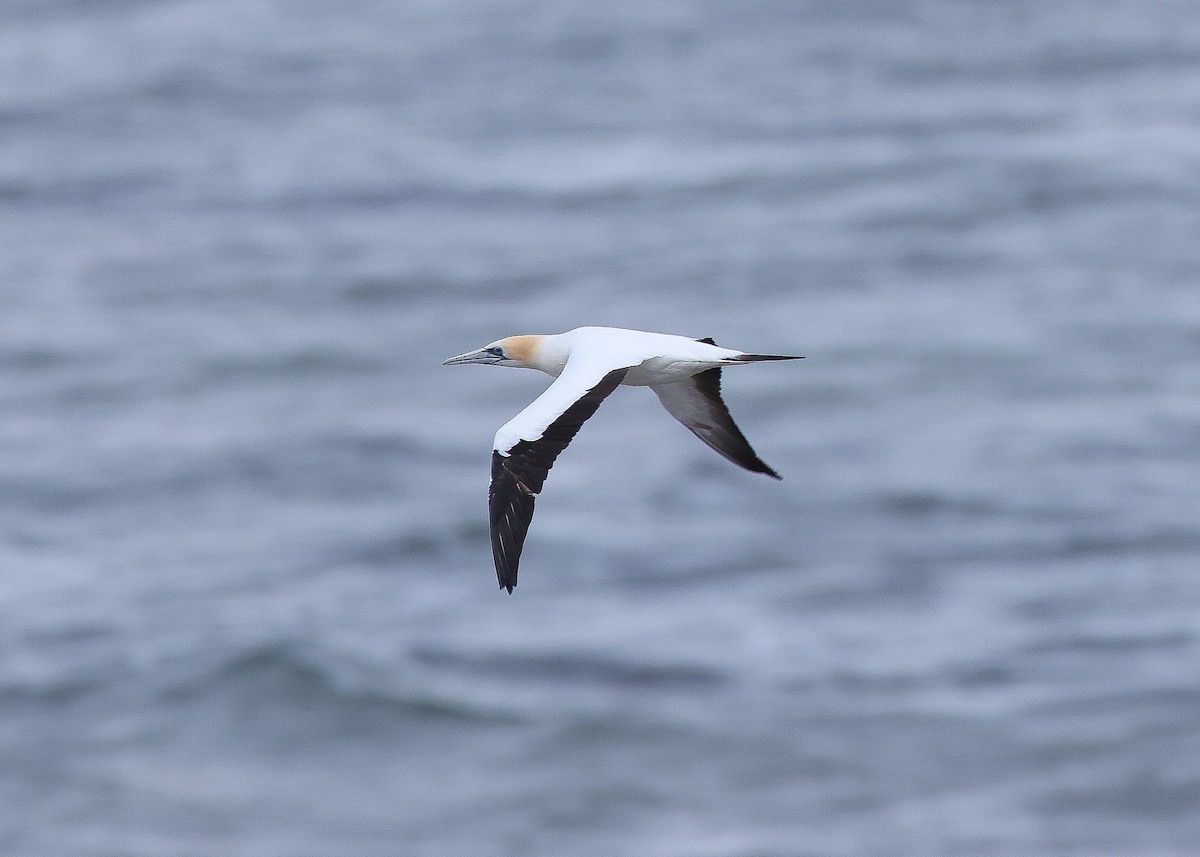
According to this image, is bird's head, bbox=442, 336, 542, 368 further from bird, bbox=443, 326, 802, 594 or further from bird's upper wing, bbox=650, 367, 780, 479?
bird's upper wing, bbox=650, 367, 780, 479

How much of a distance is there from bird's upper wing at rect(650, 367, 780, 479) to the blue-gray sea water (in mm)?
19697

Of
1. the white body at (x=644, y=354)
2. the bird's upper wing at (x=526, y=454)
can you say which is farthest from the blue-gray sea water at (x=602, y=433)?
the bird's upper wing at (x=526, y=454)

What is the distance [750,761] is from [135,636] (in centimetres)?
1175

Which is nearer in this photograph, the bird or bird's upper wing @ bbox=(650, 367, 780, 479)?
the bird

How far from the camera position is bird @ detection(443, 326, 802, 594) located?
36.8ft

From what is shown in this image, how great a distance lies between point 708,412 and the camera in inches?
535

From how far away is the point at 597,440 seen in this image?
43.9 metres

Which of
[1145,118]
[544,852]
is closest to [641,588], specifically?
[544,852]

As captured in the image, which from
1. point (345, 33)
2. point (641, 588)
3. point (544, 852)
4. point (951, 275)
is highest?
point (345, 33)

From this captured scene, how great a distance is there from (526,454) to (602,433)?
33.2 m

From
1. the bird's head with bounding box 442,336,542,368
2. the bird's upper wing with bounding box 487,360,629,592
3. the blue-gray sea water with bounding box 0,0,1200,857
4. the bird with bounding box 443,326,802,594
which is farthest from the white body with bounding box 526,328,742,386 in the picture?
the blue-gray sea water with bounding box 0,0,1200,857

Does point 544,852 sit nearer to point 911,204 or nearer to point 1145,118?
point 911,204

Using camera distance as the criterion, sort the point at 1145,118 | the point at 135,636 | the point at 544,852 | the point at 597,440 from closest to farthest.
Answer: the point at 544,852 < the point at 135,636 < the point at 597,440 < the point at 1145,118

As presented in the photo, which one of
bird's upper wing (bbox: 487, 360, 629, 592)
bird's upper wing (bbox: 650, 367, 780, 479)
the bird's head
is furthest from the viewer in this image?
bird's upper wing (bbox: 650, 367, 780, 479)
